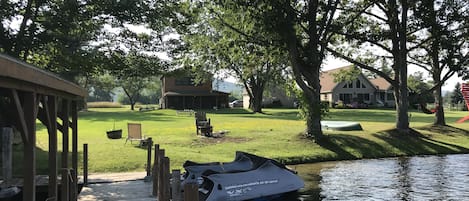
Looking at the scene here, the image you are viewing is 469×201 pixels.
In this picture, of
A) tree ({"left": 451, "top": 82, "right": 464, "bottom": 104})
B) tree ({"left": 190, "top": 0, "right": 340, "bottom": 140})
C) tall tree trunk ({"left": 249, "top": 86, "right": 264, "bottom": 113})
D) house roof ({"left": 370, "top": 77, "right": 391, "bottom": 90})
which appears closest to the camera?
tree ({"left": 190, "top": 0, "right": 340, "bottom": 140})

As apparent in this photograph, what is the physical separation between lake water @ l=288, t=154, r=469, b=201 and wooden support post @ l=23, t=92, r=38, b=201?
8.18 meters

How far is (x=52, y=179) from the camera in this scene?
26.3 feet

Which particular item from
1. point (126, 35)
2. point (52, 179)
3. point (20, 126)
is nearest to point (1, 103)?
point (52, 179)

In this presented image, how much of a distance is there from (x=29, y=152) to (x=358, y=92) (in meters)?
70.2

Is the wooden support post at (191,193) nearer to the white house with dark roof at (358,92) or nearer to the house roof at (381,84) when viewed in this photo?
the white house with dark roof at (358,92)

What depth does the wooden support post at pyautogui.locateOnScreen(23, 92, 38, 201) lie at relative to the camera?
553 centimetres

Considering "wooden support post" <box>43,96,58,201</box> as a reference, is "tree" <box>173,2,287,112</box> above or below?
above

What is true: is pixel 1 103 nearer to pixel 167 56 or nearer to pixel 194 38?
pixel 167 56

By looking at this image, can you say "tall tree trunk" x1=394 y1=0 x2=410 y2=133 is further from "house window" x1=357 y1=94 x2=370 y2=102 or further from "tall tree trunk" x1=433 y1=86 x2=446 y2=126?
"house window" x1=357 y1=94 x2=370 y2=102

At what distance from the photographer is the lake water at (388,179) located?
13.1 m

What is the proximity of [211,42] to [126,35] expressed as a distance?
9.40m

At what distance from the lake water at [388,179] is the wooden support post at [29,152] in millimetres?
8177

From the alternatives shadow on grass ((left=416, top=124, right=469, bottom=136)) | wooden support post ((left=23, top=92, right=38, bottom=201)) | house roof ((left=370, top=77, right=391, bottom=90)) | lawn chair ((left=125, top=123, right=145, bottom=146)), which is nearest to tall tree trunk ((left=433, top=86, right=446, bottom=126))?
shadow on grass ((left=416, top=124, right=469, bottom=136))

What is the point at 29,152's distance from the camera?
5.58m
